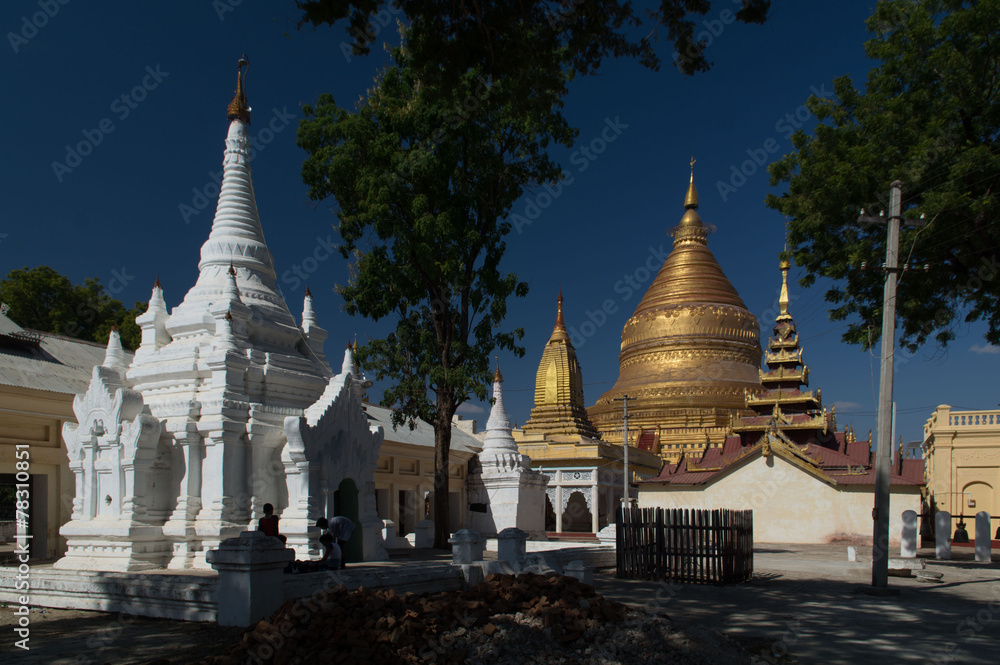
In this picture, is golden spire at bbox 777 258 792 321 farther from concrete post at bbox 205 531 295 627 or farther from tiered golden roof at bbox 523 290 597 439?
concrete post at bbox 205 531 295 627

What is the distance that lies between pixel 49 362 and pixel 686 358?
3616cm

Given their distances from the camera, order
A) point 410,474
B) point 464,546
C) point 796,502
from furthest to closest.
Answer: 1. point 796,502
2. point 410,474
3. point 464,546

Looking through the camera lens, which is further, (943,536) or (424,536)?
(424,536)

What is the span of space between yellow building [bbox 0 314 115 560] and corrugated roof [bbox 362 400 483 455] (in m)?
10.6

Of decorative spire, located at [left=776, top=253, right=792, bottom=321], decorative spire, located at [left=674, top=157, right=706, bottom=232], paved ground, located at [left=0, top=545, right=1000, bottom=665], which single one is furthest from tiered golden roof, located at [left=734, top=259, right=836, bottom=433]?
paved ground, located at [left=0, top=545, right=1000, bottom=665]

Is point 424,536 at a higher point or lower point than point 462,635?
lower

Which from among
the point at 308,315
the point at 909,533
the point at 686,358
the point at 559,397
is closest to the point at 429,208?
the point at 308,315

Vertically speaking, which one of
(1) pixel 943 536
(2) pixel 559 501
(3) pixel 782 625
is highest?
(3) pixel 782 625

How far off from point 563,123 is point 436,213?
416 centimetres

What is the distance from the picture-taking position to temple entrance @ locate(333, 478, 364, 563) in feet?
57.1

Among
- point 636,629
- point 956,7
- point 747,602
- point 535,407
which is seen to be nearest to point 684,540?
point 747,602

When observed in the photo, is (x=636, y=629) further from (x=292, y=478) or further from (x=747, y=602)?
(x=292, y=478)

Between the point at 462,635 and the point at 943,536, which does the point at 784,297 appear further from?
the point at 462,635

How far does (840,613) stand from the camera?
11492mm
